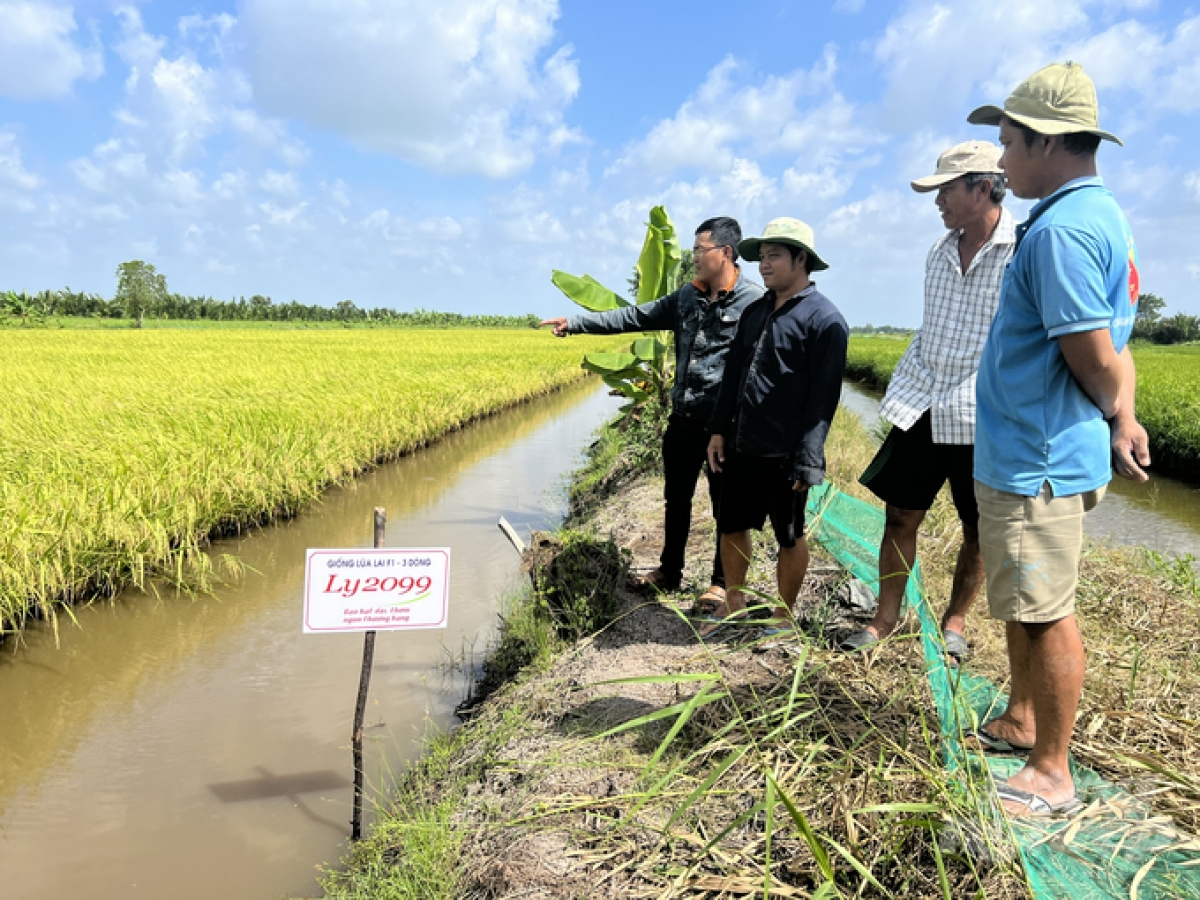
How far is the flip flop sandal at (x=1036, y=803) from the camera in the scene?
1536 millimetres

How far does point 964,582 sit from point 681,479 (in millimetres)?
1201

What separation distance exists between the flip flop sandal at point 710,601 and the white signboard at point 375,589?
3.67 ft

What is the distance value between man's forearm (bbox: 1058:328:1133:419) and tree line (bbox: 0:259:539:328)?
4317 centimetres

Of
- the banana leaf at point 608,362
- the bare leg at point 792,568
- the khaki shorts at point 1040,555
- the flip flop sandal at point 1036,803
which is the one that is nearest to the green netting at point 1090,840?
the flip flop sandal at point 1036,803

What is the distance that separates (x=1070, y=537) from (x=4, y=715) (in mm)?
3825

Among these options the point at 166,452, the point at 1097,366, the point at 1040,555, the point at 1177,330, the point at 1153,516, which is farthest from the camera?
the point at 1177,330

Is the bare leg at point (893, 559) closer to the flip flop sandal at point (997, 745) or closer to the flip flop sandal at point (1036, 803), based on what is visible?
the flip flop sandal at point (997, 745)

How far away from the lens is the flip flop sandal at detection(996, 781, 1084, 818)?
154 cm

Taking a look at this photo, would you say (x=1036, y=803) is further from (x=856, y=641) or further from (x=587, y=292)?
(x=587, y=292)

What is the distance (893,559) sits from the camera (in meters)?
2.42

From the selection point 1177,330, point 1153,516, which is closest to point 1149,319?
Answer: point 1177,330

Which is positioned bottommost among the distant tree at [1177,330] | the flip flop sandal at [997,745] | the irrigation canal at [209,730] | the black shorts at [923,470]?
the irrigation canal at [209,730]

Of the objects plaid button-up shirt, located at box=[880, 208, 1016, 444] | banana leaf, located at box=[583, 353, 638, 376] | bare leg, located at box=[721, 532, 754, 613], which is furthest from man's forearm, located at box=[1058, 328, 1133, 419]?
banana leaf, located at box=[583, 353, 638, 376]

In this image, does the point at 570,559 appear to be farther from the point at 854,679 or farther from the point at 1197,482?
the point at 1197,482
